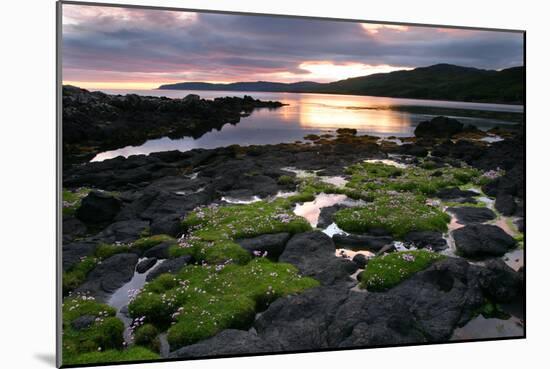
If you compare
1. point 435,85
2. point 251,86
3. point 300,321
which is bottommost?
point 300,321

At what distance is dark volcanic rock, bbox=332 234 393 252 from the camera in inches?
647

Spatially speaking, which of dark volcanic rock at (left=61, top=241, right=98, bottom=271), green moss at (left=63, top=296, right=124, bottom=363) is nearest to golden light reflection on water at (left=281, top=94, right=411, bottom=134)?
dark volcanic rock at (left=61, top=241, right=98, bottom=271)

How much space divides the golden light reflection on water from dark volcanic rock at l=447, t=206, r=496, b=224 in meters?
3.77

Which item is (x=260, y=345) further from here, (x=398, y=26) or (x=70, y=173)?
(x=398, y=26)

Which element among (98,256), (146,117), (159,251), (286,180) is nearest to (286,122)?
(286,180)

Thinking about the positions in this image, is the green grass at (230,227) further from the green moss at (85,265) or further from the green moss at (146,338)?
the green moss at (146,338)

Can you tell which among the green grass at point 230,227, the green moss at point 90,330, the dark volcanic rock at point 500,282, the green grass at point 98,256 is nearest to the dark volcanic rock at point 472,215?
the dark volcanic rock at point 500,282

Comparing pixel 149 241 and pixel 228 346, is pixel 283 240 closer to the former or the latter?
pixel 228 346

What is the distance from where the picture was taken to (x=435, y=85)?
56.5 feet

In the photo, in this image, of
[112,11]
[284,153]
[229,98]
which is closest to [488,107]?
[284,153]

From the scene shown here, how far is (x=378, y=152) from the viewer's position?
55.1ft

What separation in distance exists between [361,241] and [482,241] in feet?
12.6

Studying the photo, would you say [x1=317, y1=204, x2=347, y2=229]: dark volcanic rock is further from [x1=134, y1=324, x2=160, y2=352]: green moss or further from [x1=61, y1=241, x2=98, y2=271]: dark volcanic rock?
[x1=61, y1=241, x2=98, y2=271]: dark volcanic rock

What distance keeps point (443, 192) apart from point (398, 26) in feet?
18.1
